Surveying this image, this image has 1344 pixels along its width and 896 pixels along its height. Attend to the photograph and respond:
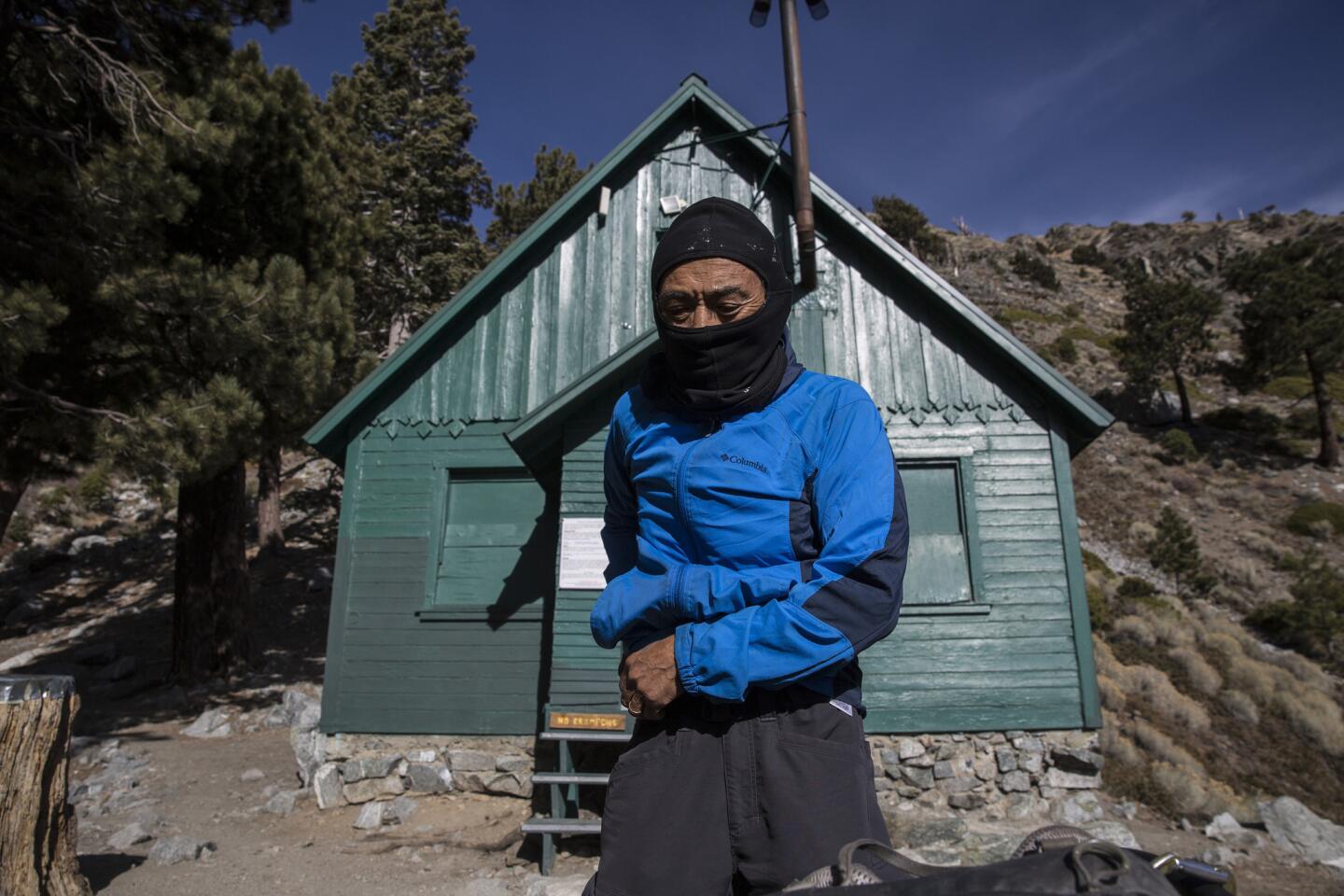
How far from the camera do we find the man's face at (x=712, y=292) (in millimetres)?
1887

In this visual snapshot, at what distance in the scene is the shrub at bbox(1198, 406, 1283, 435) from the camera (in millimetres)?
31561

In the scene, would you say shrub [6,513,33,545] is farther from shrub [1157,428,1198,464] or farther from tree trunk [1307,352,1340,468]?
tree trunk [1307,352,1340,468]

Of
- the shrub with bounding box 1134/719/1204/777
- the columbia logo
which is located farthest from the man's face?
the shrub with bounding box 1134/719/1204/777

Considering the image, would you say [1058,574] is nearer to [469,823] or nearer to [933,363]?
[933,363]

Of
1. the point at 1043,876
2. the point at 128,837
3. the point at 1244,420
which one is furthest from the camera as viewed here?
the point at 1244,420

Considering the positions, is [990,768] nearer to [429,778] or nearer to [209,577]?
[429,778]

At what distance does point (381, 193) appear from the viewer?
67.1 feet

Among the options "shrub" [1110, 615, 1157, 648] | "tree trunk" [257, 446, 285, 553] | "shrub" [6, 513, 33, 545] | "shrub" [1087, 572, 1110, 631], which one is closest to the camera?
"shrub" [1110, 615, 1157, 648]

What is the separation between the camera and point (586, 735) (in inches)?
269

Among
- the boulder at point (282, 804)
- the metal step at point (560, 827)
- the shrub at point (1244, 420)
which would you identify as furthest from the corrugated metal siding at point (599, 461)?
the shrub at point (1244, 420)

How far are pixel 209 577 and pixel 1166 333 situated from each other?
34889 mm

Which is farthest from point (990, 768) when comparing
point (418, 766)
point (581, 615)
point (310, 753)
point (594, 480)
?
point (310, 753)

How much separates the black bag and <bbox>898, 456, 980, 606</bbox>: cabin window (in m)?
6.64

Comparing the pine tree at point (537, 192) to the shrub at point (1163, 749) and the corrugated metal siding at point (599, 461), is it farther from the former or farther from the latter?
the shrub at point (1163, 749)
